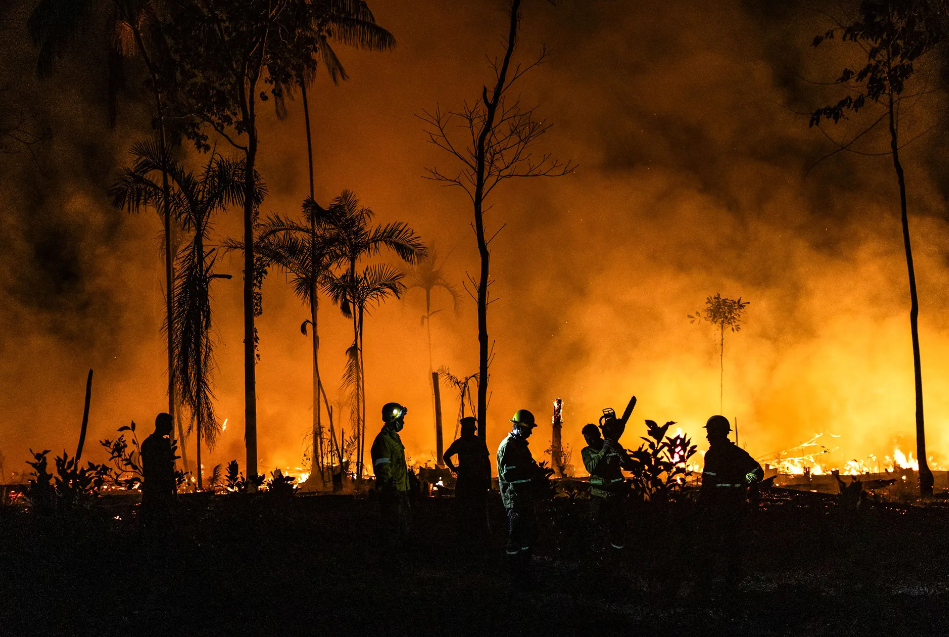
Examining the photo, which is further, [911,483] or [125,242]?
[125,242]

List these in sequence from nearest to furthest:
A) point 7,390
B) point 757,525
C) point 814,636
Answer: point 814,636
point 757,525
point 7,390

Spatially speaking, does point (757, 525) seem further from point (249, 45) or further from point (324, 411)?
point (324, 411)

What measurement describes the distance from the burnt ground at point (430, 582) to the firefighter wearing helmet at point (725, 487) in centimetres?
22

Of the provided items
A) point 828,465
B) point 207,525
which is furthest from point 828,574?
point 828,465

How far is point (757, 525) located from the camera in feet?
40.0

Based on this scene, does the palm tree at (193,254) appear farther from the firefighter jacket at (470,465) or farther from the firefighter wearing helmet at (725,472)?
the firefighter wearing helmet at (725,472)

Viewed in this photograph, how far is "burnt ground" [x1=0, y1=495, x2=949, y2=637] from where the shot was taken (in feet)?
23.5

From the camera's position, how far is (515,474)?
8.98 m

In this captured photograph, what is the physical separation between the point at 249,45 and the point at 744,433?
26.7 meters

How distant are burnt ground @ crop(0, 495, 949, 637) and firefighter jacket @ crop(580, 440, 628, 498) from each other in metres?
0.33

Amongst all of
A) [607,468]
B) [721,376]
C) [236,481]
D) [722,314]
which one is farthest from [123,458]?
[721,376]

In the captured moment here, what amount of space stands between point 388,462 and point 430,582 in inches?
57.2

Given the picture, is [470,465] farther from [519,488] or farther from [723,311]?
[723,311]

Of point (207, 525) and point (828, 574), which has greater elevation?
point (207, 525)
